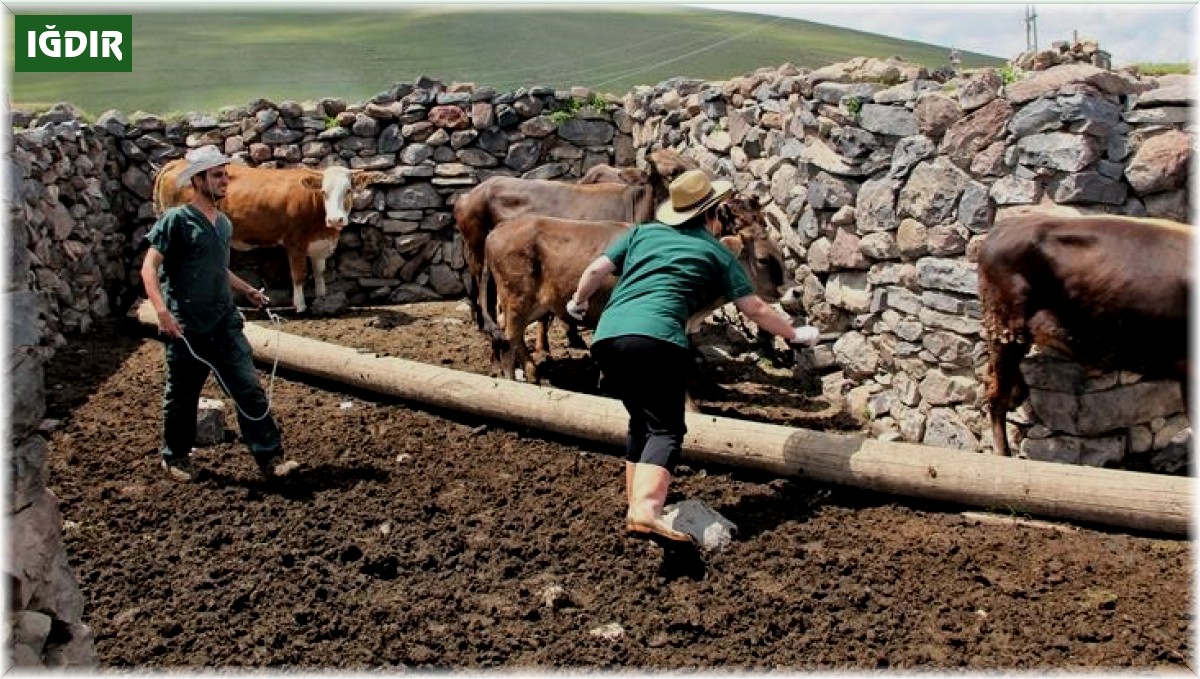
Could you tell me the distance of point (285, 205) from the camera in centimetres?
1309

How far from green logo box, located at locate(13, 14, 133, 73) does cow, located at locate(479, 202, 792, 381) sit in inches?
131

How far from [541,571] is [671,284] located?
160cm

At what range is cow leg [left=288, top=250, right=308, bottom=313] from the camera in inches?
519

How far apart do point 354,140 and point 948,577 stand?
1026 cm

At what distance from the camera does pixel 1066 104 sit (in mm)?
7016

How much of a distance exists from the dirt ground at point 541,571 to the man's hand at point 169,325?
98cm

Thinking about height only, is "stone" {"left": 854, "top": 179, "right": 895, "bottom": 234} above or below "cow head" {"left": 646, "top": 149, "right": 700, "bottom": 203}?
above

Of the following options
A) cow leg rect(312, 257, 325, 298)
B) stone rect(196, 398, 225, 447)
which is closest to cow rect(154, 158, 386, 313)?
cow leg rect(312, 257, 325, 298)

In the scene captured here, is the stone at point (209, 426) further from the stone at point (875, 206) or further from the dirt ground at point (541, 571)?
the stone at point (875, 206)

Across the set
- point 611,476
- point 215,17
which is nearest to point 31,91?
point 215,17

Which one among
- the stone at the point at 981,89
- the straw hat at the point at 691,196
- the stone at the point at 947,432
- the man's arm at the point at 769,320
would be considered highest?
the stone at the point at 981,89

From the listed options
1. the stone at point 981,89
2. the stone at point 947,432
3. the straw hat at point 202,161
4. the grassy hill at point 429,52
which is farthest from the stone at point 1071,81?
the grassy hill at point 429,52

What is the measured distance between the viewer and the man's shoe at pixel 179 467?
281 inches

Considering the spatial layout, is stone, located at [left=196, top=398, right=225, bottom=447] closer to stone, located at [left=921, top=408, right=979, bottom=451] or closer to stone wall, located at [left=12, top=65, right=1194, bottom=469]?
stone wall, located at [left=12, top=65, right=1194, bottom=469]
